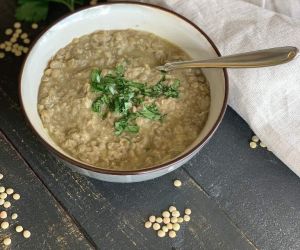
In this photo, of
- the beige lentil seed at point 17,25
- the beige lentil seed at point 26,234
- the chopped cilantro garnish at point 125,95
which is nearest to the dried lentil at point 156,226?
the chopped cilantro garnish at point 125,95

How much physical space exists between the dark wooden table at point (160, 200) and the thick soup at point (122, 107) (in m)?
0.20

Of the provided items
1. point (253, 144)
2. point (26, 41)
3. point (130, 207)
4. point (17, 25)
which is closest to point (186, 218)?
point (130, 207)

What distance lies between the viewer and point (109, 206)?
2123mm

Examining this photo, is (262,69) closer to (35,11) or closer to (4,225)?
(35,11)

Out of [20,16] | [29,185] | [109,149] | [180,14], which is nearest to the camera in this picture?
[109,149]

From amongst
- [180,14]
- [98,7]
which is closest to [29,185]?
[98,7]

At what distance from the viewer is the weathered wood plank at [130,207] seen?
2059 mm

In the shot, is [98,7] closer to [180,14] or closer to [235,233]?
[180,14]

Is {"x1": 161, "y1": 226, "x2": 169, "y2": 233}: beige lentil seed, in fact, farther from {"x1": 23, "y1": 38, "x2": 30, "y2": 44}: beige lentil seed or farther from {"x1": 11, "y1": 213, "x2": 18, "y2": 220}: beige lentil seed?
{"x1": 23, "y1": 38, "x2": 30, "y2": 44}: beige lentil seed

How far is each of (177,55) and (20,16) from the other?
2.66 ft

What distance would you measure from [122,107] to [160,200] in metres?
0.40

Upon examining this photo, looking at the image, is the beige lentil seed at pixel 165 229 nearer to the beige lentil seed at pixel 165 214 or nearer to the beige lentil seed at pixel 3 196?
the beige lentil seed at pixel 165 214

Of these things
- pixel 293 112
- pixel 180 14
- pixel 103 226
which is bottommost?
pixel 103 226

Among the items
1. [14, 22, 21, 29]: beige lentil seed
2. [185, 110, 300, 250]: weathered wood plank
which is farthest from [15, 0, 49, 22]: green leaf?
[185, 110, 300, 250]: weathered wood plank
